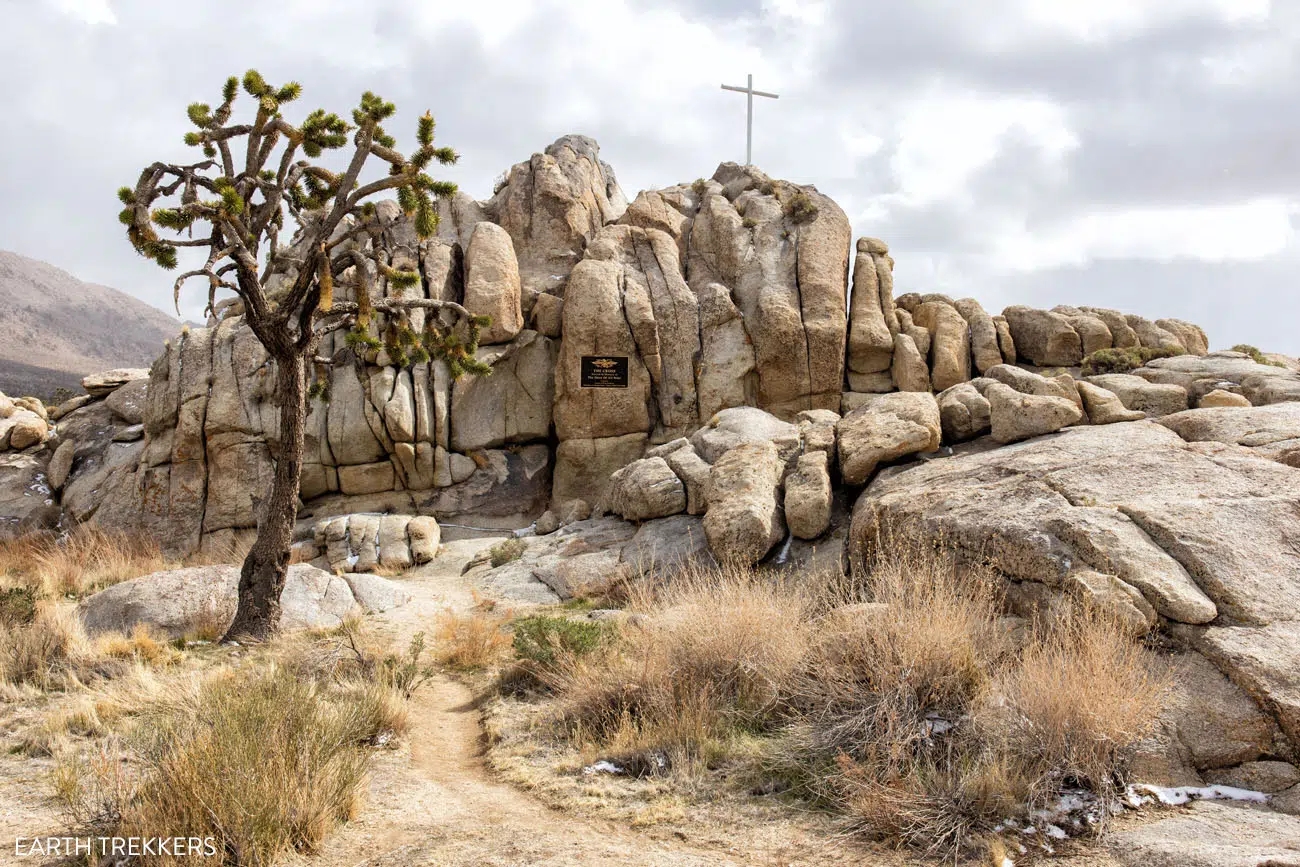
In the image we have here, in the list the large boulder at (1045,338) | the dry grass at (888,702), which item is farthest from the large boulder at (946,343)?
the dry grass at (888,702)

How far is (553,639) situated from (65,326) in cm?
13792

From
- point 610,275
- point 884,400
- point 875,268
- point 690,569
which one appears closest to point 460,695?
point 690,569

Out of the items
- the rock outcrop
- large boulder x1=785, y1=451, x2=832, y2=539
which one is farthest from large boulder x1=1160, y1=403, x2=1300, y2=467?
the rock outcrop

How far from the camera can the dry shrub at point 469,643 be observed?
10.8 m

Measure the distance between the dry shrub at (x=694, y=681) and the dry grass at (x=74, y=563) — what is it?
10500 millimetres

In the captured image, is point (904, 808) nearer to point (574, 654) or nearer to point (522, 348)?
point (574, 654)

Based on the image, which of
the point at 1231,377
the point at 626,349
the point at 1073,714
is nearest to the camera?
the point at 1073,714

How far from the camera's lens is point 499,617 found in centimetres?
1341

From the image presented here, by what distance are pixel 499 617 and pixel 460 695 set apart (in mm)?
3727

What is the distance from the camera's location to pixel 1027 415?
42.3ft

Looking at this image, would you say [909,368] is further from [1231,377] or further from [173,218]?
[173,218]

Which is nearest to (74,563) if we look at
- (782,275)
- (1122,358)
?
(782,275)

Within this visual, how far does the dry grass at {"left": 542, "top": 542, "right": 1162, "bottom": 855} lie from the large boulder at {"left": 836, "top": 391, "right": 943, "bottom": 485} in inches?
190

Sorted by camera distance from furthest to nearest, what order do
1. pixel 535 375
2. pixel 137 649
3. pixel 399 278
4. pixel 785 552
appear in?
pixel 535 375 < pixel 785 552 < pixel 399 278 < pixel 137 649
